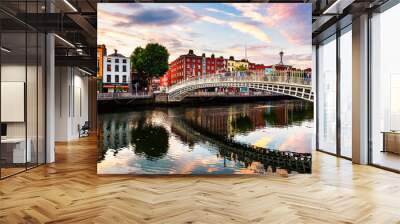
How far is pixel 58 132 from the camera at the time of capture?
526 inches

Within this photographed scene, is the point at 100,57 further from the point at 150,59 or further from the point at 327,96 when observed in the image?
the point at 327,96

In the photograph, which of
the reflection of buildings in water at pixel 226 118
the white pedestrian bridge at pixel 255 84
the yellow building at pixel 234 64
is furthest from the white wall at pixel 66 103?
the yellow building at pixel 234 64

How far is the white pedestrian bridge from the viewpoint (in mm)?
6777

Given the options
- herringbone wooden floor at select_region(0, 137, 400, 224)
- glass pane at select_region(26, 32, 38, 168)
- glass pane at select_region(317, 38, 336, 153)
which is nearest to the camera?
herringbone wooden floor at select_region(0, 137, 400, 224)

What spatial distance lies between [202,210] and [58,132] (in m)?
→ 10.2

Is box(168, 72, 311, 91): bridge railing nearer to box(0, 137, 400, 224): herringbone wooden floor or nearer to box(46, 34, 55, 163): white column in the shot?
box(0, 137, 400, 224): herringbone wooden floor

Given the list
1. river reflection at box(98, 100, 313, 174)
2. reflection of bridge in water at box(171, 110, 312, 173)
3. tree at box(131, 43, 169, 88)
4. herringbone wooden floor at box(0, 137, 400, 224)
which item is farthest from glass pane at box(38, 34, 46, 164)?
reflection of bridge in water at box(171, 110, 312, 173)

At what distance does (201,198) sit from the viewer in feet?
16.4

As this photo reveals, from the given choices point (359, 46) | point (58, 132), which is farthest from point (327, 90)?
point (58, 132)

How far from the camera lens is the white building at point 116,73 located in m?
6.30

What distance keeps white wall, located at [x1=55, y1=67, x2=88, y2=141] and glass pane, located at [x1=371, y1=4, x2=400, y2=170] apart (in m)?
9.71

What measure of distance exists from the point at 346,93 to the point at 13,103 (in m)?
6.86

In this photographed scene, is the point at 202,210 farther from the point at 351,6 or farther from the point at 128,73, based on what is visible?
the point at 351,6

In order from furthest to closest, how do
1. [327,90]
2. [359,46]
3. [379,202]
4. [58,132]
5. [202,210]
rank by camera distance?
[58,132], [327,90], [359,46], [379,202], [202,210]
